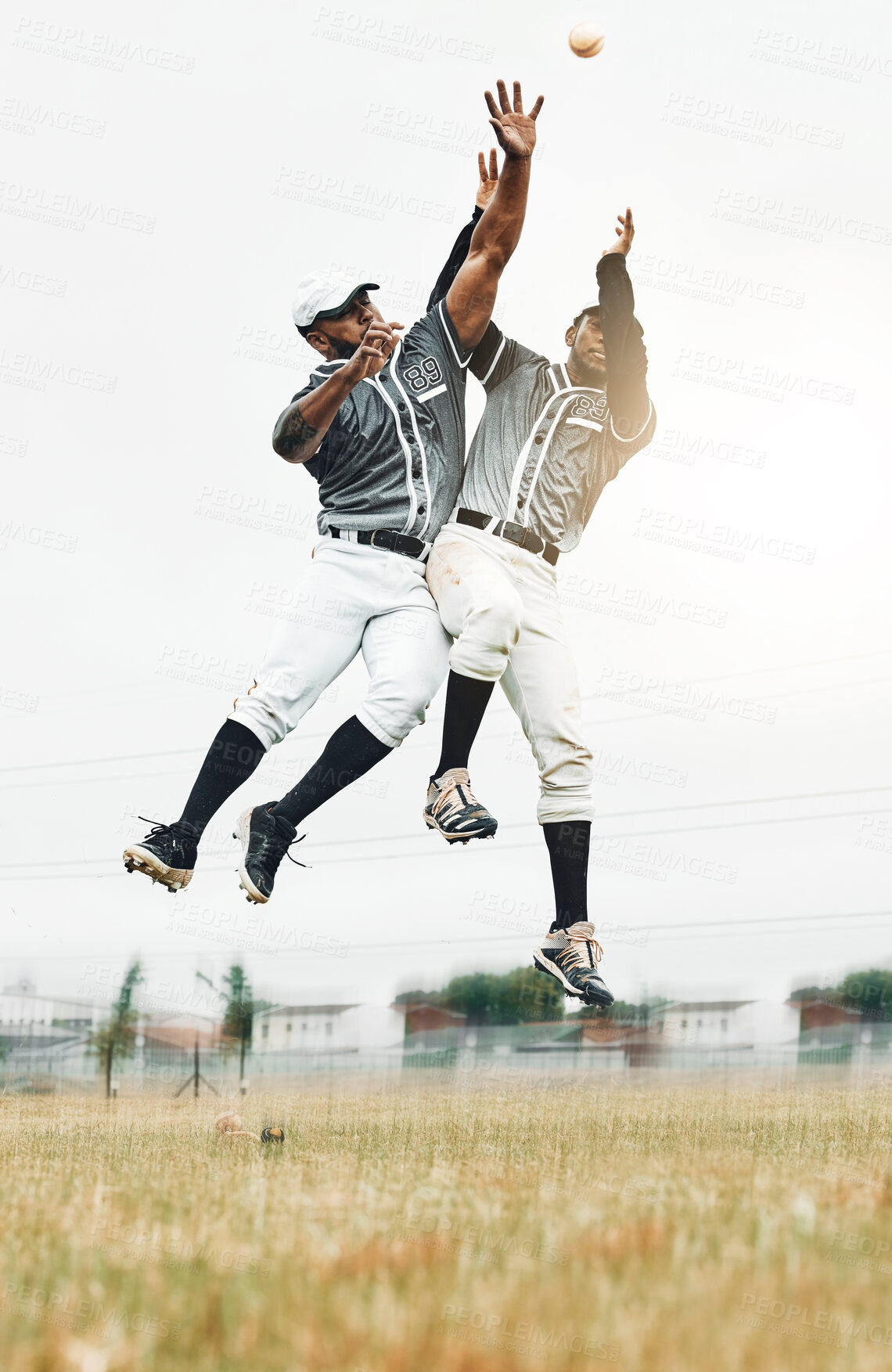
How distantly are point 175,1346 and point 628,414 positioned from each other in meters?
6.22

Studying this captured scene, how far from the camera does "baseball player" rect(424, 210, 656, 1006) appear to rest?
6.96m

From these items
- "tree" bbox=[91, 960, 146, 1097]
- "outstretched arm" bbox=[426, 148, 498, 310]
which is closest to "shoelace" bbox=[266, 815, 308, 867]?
"outstretched arm" bbox=[426, 148, 498, 310]

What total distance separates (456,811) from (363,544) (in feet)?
6.05

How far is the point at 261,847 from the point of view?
22.7ft

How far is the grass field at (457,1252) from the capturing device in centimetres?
256

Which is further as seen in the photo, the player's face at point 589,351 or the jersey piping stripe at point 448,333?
the player's face at point 589,351

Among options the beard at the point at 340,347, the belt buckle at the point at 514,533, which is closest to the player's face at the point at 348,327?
the beard at the point at 340,347

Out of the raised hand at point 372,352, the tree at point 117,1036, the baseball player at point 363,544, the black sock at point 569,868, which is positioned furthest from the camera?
the tree at point 117,1036

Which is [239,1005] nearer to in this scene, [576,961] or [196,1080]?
[196,1080]

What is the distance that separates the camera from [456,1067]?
9.10 m

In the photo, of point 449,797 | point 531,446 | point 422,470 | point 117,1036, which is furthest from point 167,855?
point 117,1036

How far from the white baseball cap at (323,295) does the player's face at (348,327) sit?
1.6 inches

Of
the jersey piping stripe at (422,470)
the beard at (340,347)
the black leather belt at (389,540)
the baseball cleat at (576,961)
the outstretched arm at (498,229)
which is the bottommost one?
the baseball cleat at (576,961)

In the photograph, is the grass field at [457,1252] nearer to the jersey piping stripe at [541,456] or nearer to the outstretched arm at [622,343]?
the jersey piping stripe at [541,456]
